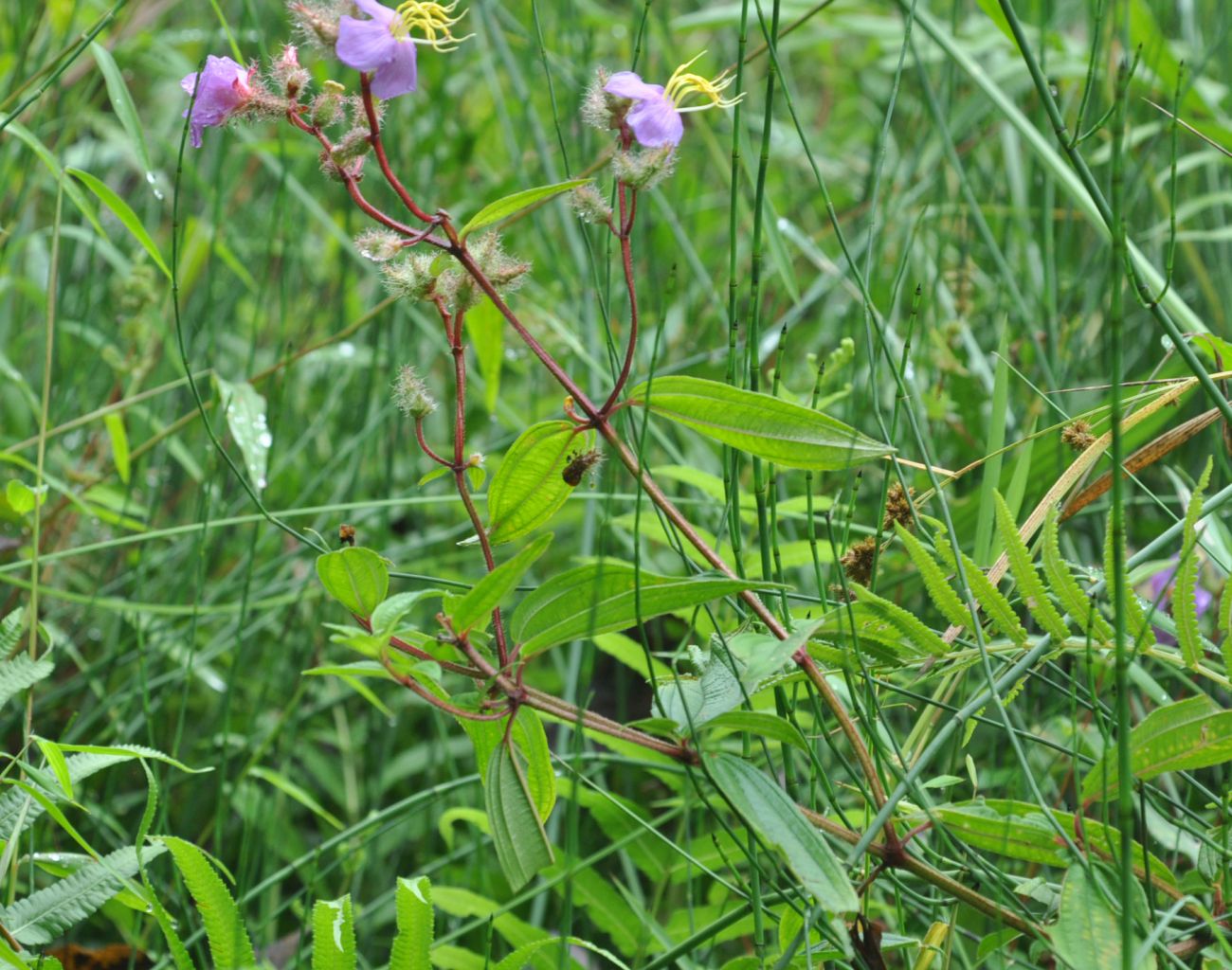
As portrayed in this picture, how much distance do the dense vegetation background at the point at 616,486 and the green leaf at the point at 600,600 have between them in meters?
0.03

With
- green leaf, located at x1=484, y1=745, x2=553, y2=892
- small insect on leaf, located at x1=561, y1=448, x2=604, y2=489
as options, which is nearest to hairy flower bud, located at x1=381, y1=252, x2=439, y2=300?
small insect on leaf, located at x1=561, y1=448, x2=604, y2=489

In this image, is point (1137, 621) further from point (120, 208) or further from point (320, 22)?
point (120, 208)

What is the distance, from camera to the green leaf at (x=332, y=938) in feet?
2.03

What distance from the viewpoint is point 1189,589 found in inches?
Answer: 22.3

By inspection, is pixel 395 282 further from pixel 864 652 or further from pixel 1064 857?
pixel 1064 857

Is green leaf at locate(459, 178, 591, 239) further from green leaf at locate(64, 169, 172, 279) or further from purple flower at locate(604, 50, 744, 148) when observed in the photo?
green leaf at locate(64, 169, 172, 279)

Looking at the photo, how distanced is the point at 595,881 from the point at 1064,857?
45cm

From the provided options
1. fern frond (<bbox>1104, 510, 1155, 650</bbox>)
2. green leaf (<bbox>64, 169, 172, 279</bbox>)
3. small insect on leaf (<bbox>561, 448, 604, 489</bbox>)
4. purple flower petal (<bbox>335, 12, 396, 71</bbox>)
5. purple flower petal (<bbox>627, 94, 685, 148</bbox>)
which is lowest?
fern frond (<bbox>1104, 510, 1155, 650</bbox>)

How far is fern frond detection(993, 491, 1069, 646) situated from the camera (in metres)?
0.58

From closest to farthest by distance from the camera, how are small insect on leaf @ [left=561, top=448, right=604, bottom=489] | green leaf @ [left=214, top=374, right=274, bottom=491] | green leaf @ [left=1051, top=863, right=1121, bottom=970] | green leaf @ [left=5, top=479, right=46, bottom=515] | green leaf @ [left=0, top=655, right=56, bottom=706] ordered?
green leaf @ [left=1051, top=863, right=1121, bottom=970] < small insect on leaf @ [left=561, top=448, right=604, bottom=489] < green leaf @ [left=0, top=655, right=56, bottom=706] < green leaf @ [left=5, top=479, right=46, bottom=515] < green leaf @ [left=214, top=374, right=274, bottom=491]

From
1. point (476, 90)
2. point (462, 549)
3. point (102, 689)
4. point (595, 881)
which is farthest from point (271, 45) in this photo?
point (595, 881)

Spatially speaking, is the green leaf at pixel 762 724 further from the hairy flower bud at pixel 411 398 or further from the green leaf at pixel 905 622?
the hairy flower bud at pixel 411 398

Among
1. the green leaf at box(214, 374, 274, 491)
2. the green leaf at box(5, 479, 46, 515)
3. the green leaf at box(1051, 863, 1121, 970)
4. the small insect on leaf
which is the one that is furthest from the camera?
the green leaf at box(214, 374, 274, 491)

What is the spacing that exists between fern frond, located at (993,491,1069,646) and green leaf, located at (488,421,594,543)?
21 cm
